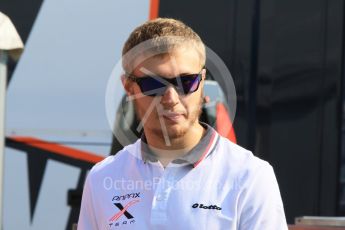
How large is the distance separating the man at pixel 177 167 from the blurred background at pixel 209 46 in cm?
182

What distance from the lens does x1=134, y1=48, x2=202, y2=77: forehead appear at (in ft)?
4.58

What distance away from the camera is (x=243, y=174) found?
139cm

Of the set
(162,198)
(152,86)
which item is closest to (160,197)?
(162,198)

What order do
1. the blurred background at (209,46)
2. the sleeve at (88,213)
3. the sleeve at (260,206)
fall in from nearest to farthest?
the sleeve at (260,206)
the sleeve at (88,213)
the blurred background at (209,46)

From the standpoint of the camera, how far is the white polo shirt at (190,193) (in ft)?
4.46

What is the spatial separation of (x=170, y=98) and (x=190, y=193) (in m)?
0.19

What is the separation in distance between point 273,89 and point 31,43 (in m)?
1.16

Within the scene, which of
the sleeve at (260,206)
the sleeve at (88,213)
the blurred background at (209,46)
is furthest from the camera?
the blurred background at (209,46)

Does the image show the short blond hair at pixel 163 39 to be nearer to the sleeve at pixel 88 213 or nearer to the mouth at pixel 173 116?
the mouth at pixel 173 116

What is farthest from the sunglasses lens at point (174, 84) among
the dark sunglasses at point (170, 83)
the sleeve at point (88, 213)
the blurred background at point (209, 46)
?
the blurred background at point (209, 46)

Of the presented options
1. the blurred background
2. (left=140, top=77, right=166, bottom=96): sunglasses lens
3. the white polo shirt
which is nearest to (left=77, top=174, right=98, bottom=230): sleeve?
the white polo shirt

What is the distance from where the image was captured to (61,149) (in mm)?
3285

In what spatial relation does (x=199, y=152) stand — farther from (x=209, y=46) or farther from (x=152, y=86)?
(x=209, y=46)

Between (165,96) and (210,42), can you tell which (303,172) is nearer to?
(210,42)
